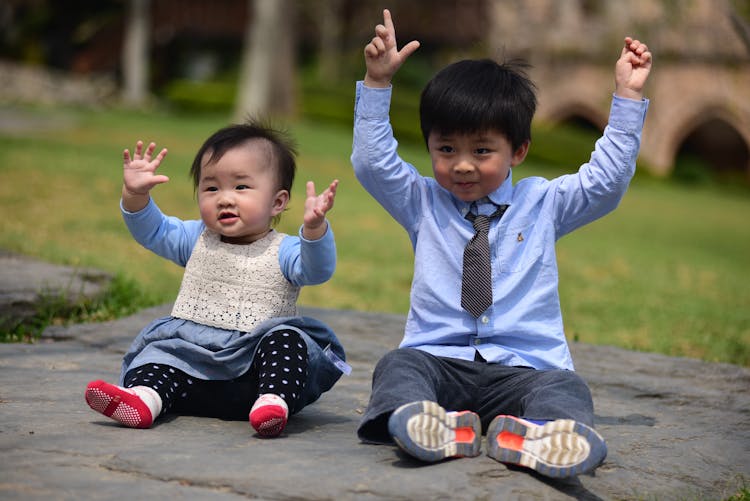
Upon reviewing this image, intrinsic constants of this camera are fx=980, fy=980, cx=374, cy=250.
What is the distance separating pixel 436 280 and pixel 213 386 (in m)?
0.73

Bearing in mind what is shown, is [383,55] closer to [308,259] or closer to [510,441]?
[308,259]

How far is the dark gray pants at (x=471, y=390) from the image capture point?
2.53 m

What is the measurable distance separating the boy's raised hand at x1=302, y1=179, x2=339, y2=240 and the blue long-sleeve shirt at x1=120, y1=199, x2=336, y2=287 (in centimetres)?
2

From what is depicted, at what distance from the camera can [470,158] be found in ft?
9.37

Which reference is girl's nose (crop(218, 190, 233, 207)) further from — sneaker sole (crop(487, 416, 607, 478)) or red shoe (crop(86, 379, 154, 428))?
sneaker sole (crop(487, 416, 607, 478))

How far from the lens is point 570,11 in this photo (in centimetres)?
2456

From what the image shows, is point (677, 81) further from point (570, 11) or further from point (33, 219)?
point (33, 219)

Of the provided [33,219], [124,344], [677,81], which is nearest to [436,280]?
[124,344]

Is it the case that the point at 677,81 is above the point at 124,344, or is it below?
above

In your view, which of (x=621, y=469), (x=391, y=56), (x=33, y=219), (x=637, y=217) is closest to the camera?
(x=621, y=469)

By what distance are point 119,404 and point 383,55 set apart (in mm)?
1219

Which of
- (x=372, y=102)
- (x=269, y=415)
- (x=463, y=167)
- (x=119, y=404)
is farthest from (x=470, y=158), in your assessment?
(x=119, y=404)

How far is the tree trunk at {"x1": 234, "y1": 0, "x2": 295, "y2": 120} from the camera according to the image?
16.7 metres

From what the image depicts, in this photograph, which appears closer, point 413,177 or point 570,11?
point 413,177
